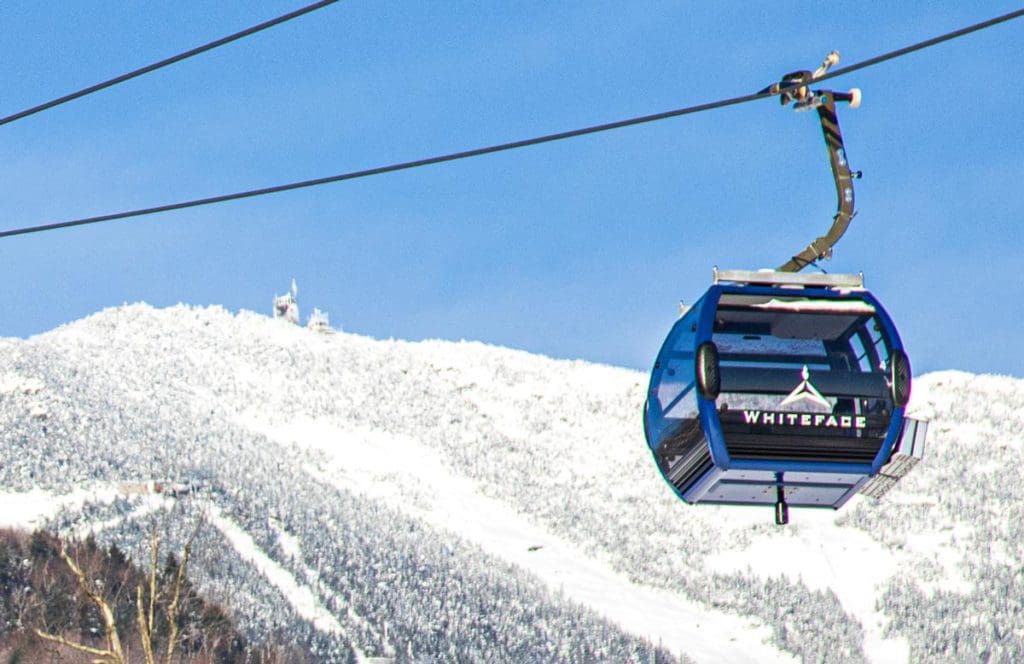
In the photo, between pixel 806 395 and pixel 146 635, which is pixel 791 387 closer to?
pixel 806 395

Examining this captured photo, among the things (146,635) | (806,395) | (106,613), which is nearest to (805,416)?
(806,395)

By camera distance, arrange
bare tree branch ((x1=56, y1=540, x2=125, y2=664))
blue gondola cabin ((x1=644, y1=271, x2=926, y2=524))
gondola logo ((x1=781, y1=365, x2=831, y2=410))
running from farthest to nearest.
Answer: gondola logo ((x1=781, y1=365, x2=831, y2=410))
blue gondola cabin ((x1=644, y1=271, x2=926, y2=524))
bare tree branch ((x1=56, y1=540, x2=125, y2=664))

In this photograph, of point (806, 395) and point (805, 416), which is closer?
point (805, 416)

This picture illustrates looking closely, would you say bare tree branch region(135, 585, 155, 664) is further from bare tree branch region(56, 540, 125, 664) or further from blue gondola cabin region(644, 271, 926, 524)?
blue gondola cabin region(644, 271, 926, 524)

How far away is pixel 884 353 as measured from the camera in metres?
16.9

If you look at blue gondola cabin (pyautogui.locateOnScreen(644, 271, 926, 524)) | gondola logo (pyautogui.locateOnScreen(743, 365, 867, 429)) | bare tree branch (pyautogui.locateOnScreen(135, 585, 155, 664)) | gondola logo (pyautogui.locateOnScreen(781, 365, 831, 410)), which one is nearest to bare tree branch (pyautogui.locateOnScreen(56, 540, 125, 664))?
bare tree branch (pyautogui.locateOnScreen(135, 585, 155, 664))

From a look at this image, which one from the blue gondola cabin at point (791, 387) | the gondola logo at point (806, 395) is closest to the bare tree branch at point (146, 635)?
the blue gondola cabin at point (791, 387)

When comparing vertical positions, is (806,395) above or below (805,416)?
above

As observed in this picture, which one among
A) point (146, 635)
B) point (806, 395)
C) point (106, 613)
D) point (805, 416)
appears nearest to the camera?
point (106, 613)

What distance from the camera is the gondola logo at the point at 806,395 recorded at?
16.7 m

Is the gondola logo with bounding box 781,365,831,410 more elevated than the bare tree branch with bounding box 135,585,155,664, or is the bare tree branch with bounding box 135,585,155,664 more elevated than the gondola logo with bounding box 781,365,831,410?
the gondola logo with bounding box 781,365,831,410

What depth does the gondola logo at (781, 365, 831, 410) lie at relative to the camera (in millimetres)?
16719

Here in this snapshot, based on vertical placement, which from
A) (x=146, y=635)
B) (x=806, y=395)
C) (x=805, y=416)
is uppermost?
(x=806, y=395)

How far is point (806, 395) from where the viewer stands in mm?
16797
